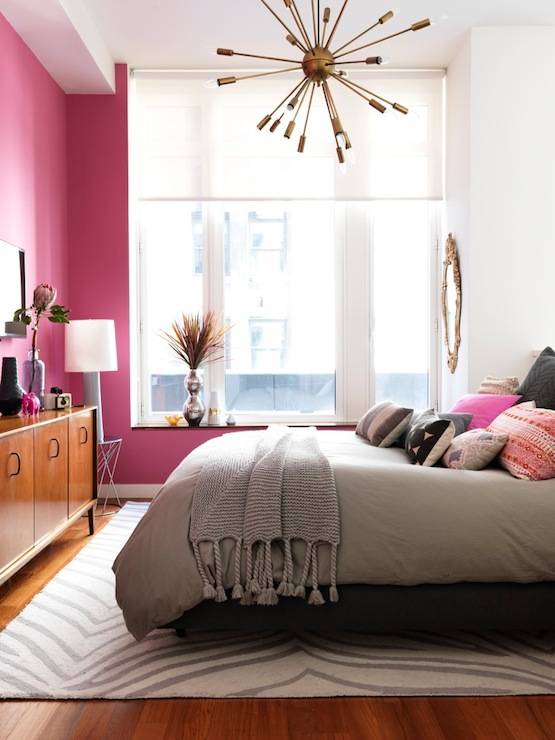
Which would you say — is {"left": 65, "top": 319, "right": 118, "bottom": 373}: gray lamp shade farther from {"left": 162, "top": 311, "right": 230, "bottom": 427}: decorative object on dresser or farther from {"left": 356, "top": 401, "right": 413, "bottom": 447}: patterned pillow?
{"left": 356, "top": 401, "right": 413, "bottom": 447}: patterned pillow

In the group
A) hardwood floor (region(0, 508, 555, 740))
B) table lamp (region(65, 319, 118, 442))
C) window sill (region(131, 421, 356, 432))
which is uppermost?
table lamp (region(65, 319, 118, 442))

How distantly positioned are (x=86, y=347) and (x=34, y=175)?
45.0 inches

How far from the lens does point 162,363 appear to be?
5426mm

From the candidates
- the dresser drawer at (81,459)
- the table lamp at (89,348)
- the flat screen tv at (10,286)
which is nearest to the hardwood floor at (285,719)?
the dresser drawer at (81,459)

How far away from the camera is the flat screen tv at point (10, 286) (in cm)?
378

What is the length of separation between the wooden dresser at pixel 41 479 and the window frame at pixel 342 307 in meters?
1.36

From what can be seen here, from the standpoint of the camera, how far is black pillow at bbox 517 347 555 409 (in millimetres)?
3416

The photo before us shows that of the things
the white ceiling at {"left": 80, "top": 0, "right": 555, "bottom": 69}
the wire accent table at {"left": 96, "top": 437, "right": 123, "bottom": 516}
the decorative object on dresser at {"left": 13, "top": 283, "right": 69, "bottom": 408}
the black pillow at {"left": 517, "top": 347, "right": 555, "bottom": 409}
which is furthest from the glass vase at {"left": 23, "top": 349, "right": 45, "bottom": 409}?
the black pillow at {"left": 517, "top": 347, "right": 555, "bottom": 409}

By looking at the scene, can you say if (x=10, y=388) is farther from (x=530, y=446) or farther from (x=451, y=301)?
(x=451, y=301)

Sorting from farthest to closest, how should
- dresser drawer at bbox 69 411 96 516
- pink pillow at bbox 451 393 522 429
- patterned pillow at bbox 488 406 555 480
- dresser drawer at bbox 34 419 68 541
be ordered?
dresser drawer at bbox 69 411 96 516
pink pillow at bbox 451 393 522 429
dresser drawer at bbox 34 419 68 541
patterned pillow at bbox 488 406 555 480

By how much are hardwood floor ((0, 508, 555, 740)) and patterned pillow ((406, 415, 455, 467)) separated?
3.09 ft

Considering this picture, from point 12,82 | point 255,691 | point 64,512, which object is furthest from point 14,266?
point 255,691

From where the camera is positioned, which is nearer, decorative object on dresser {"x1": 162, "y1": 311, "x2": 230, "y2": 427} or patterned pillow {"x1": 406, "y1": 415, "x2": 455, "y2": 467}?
patterned pillow {"x1": 406, "y1": 415, "x2": 455, "y2": 467}

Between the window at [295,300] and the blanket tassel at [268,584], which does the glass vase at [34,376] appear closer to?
the window at [295,300]
